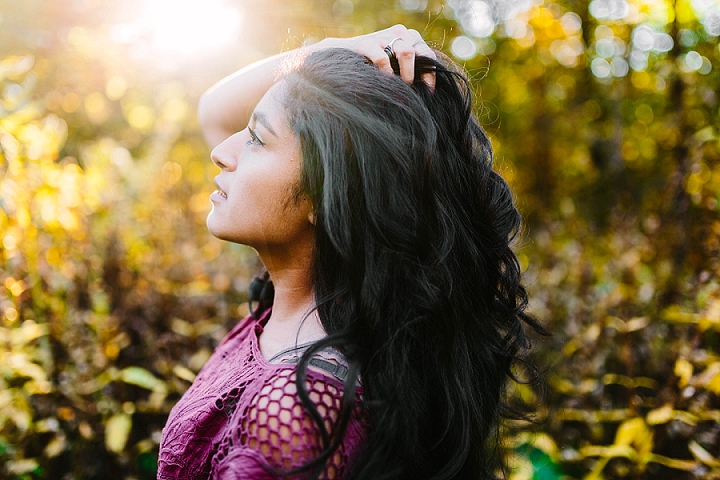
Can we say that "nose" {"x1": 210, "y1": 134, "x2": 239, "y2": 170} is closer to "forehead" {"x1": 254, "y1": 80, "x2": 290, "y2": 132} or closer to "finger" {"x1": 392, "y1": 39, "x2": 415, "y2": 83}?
"forehead" {"x1": 254, "y1": 80, "x2": 290, "y2": 132}

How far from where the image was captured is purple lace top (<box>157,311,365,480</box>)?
108 cm

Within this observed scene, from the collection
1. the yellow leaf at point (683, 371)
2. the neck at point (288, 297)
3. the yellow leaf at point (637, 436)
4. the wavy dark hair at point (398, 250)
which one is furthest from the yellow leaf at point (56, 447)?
Answer: the yellow leaf at point (683, 371)

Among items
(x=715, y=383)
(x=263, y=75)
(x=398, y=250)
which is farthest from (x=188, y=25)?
(x=715, y=383)

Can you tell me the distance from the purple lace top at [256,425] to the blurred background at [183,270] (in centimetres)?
74

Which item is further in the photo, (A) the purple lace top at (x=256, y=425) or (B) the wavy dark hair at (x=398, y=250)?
(B) the wavy dark hair at (x=398, y=250)

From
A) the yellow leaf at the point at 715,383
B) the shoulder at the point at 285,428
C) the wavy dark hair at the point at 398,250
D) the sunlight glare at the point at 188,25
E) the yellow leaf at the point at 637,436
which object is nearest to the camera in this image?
the shoulder at the point at 285,428

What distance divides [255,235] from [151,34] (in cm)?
247

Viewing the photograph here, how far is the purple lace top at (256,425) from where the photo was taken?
3.56ft

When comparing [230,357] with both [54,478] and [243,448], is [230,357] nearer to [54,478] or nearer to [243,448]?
[243,448]

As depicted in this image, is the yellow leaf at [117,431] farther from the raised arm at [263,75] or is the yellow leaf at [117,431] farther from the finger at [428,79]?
the finger at [428,79]

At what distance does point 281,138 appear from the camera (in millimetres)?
1345

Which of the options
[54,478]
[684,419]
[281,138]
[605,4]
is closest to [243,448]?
[281,138]

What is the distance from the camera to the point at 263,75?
182cm

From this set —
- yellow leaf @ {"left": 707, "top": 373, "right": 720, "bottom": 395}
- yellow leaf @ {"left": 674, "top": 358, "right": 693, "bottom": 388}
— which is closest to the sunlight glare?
yellow leaf @ {"left": 674, "top": 358, "right": 693, "bottom": 388}
